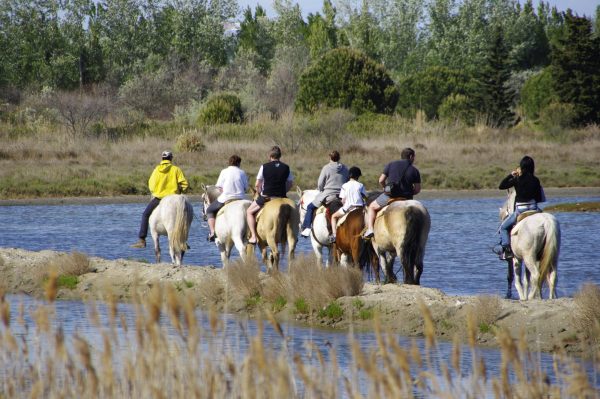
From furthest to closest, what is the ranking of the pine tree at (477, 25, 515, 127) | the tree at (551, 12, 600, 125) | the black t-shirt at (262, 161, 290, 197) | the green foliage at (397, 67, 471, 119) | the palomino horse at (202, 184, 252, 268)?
the green foliage at (397, 67, 471, 119) < the pine tree at (477, 25, 515, 127) < the tree at (551, 12, 600, 125) < the palomino horse at (202, 184, 252, 268) < the black t-shirt at (262, 161, 290, 197)

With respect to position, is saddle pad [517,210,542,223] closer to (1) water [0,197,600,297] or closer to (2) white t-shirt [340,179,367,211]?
(1) water [0,197,600,297]

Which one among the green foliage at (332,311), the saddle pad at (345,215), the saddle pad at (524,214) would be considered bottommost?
the green foliage at (332,311)

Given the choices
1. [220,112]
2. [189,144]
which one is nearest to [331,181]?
[189,144]

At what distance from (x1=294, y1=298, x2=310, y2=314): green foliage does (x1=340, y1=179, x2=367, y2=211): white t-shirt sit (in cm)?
260

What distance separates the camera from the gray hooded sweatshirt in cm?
1827

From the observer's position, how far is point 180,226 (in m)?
19.1

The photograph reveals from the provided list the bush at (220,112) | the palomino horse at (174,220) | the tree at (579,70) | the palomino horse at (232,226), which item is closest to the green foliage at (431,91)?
the tree at (579,70)

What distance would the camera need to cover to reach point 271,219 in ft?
58.3

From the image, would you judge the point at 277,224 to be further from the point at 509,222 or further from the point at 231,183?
the point at 509,222

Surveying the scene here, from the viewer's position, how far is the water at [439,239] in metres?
19.6

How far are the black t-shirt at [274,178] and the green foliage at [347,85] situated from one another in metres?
46.3

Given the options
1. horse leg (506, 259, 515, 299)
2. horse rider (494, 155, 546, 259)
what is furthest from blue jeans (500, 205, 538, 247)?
horse leg (506, 259, 515, 299)

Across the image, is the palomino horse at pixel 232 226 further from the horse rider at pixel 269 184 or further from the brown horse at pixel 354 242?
the brown horse at pixel 354 242

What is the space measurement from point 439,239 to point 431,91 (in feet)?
159
